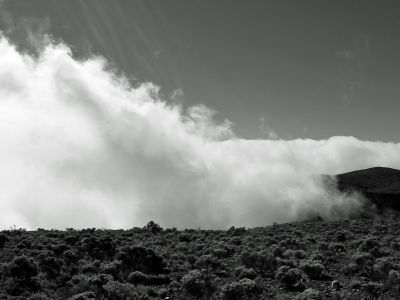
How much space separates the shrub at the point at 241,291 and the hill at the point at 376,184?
87653 millimetres

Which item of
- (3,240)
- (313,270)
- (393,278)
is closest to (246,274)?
(313,270)

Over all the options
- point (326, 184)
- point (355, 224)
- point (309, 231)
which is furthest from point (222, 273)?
point (326, 184)

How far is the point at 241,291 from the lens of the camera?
1470cm

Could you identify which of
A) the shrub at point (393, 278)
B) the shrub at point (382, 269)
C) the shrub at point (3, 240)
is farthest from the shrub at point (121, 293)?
the shrub at point (3, 240)

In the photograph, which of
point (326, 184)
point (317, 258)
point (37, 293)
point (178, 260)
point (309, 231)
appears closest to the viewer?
point (37, 293)

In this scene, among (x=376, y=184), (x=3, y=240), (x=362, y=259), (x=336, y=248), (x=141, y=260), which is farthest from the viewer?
(x=376, y=184)

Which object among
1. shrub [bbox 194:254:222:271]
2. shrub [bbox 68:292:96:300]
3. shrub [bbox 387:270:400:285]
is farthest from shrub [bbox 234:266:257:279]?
shrub [bbox 68:292:96:300]

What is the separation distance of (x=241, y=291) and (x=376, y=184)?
11760 cm

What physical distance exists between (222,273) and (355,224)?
25.5m

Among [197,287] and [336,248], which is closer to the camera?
[197,287]

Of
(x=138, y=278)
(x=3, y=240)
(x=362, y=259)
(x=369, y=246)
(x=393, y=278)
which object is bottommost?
(x=393, y=278)

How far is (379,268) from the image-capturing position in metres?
16.8

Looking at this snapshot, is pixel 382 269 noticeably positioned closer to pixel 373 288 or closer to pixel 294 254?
pixel 373 288

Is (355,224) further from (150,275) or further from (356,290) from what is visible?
(150,275)
